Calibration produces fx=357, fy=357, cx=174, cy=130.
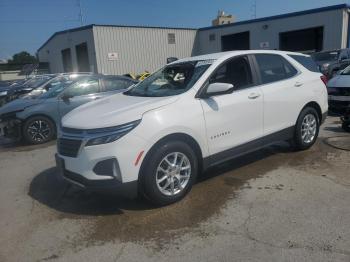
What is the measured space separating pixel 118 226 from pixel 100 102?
189 centimetres

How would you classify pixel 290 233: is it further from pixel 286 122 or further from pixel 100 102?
pixel 100 102

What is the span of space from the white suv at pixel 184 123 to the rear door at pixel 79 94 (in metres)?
3.77

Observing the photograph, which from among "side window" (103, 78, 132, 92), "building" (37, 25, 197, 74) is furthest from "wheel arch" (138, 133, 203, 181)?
"building" (37, 25, 197, 74)

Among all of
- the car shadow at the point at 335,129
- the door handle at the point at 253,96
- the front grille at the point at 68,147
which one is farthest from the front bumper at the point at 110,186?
the car shadow at the point at 335,129

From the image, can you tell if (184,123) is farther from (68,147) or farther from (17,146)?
(17,146)

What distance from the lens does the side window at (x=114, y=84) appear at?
9.27 m

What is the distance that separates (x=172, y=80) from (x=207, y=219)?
82.0 inches

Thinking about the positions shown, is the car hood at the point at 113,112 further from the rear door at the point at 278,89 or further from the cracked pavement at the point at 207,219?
the rear door at the point at 278,89

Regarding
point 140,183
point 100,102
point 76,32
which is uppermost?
point 76,32

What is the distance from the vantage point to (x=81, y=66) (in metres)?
29.9

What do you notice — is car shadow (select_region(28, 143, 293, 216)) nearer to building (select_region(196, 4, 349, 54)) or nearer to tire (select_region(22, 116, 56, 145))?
tire (select_region(22, 116, 56, 145))

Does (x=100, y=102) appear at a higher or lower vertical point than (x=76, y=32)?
lower

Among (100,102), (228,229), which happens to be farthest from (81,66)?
(228,229)

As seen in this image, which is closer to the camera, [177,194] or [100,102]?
[177,194]
